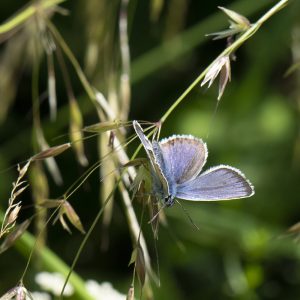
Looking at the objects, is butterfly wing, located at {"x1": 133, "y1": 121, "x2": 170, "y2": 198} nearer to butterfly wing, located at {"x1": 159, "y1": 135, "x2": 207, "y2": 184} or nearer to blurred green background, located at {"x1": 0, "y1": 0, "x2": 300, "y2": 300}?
butterfly wing, located at {"x1": 159, "y1": 135, "x2": 207, "y2": 184}

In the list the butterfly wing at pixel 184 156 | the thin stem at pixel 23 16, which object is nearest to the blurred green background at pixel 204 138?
the thin stem at pixel 23 16


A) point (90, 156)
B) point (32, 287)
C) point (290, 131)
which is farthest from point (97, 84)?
point (290, 131)

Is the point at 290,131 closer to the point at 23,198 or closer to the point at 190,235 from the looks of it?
the point at 190,235

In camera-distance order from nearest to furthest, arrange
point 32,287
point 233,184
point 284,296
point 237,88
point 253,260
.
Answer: point 233,184 < point 32,287 < point 253,260 < point 284,296 < point 237,88

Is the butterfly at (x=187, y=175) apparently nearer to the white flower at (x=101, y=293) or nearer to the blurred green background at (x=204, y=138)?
the white flower at (x=101, y=293)

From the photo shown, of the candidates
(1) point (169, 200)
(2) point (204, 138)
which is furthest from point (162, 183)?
(2) point (204, 138)

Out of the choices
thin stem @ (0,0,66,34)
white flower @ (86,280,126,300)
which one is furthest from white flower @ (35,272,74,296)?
thin stem @ (0,0,66,34)
